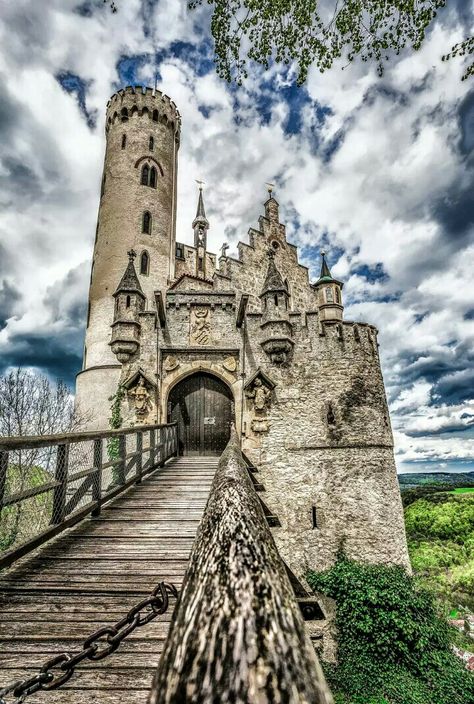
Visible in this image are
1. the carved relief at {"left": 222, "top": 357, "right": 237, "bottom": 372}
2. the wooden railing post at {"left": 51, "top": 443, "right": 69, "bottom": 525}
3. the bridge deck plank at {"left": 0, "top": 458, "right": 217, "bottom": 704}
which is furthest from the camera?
the carved relief at {"left": 222, "top": 357, "right": 237, "bottom": 372}

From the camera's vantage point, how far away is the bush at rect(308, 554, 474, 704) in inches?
358

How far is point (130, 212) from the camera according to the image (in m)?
18.8

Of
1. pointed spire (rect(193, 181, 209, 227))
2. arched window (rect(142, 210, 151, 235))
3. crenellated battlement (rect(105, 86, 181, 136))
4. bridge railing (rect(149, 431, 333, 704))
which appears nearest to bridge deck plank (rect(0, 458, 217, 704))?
bridge railing (rect(149, 431, 333, 704))

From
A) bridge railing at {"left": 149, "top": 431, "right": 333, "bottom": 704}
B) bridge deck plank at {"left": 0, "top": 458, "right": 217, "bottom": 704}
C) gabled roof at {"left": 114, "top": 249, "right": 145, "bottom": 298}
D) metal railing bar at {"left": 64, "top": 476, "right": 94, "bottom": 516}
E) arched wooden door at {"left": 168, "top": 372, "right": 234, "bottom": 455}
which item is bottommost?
bridge deck plank at {"left": 0, "top": 458, "right": 217, "bottom": 704}

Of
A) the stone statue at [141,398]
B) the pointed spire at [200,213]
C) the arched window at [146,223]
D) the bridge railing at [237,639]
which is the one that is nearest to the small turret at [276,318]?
the stone statue at [141,398]

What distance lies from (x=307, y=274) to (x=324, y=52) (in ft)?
46.4

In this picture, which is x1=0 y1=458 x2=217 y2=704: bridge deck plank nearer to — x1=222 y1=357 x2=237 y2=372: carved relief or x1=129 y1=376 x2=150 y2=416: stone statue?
x1=129 y1=376 x2=150 y2=416: stone statue

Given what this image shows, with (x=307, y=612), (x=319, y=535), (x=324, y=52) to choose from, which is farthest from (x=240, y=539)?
(x=319, y=535)

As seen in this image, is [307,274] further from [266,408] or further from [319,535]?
[319,535]

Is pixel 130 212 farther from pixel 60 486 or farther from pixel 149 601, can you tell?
pixel 149 601

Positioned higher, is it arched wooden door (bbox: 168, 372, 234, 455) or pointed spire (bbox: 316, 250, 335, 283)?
pointed spire (bbox: 316, 250, 335, 283)

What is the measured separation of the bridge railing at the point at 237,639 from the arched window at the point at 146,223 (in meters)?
19.9

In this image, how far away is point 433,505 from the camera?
31219mm

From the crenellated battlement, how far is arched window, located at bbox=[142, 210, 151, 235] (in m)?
6.34
